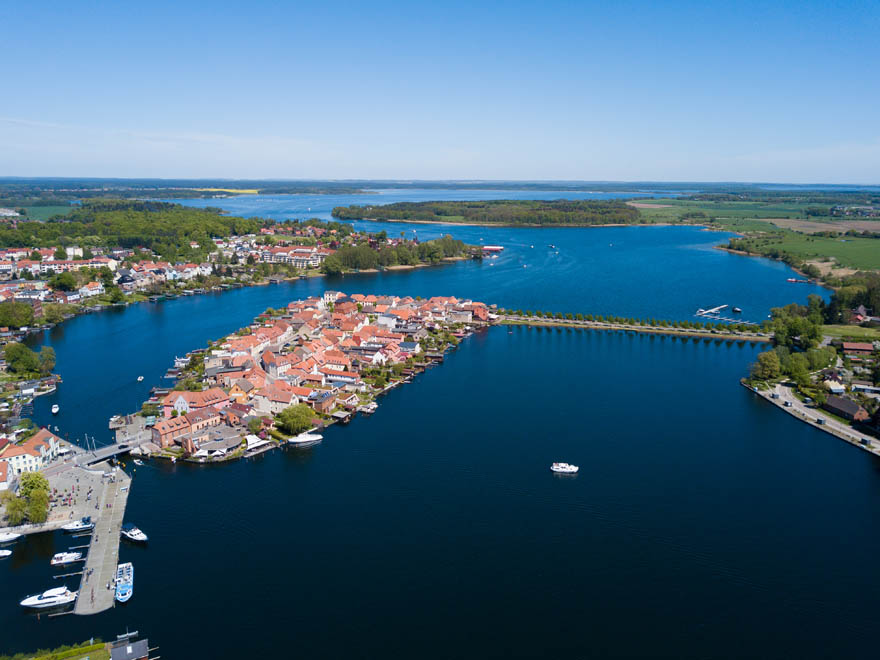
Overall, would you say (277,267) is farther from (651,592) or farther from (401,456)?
(651,592)

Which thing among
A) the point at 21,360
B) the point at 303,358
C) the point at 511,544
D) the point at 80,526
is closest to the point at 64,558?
the point at 80,526

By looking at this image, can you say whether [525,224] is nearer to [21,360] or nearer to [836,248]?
[836,248]

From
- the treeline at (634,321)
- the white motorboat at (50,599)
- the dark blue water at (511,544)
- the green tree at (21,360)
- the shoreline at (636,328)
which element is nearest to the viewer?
the dark blue water at (511,544)

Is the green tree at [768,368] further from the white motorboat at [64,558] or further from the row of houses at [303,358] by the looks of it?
the white motorboat at [64,558]

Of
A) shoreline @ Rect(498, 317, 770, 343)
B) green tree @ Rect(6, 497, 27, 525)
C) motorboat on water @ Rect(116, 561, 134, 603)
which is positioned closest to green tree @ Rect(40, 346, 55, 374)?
green tree @ Rect(6, 497, 27, 525)

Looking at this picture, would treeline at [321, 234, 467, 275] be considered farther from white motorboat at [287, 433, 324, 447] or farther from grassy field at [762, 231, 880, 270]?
white motorboat at [287, 433, 324, 447]

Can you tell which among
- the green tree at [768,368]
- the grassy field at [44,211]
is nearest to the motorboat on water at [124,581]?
the green tree at [768,368]
